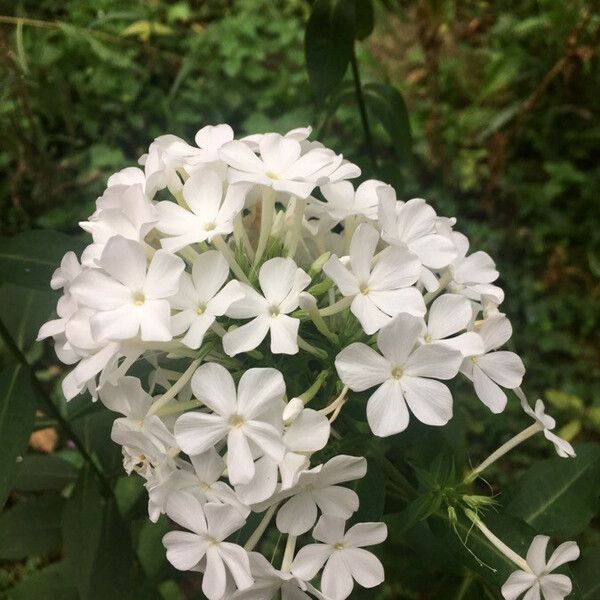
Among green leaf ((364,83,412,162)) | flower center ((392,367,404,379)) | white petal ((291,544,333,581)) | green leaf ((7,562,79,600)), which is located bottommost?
green leaf ((7,562,79,600))

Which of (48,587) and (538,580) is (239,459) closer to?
(538,580)

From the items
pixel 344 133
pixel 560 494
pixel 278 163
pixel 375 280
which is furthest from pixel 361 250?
pixel 344 133

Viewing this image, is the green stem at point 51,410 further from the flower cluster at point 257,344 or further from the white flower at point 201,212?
the white flower at point 201,212

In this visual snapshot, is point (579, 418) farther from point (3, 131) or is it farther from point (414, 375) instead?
point (3, 131)

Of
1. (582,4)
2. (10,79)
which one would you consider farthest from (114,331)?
(582,4)

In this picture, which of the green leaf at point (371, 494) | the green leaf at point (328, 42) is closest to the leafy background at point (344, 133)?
the green leaf at point (328, 42)

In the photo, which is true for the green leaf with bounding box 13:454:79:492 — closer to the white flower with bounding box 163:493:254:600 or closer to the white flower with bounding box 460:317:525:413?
the white flower with bounding box 163:493:254:600

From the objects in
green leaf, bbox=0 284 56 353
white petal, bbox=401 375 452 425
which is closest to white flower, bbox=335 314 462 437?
white petal, bbox=401 375 452 425
